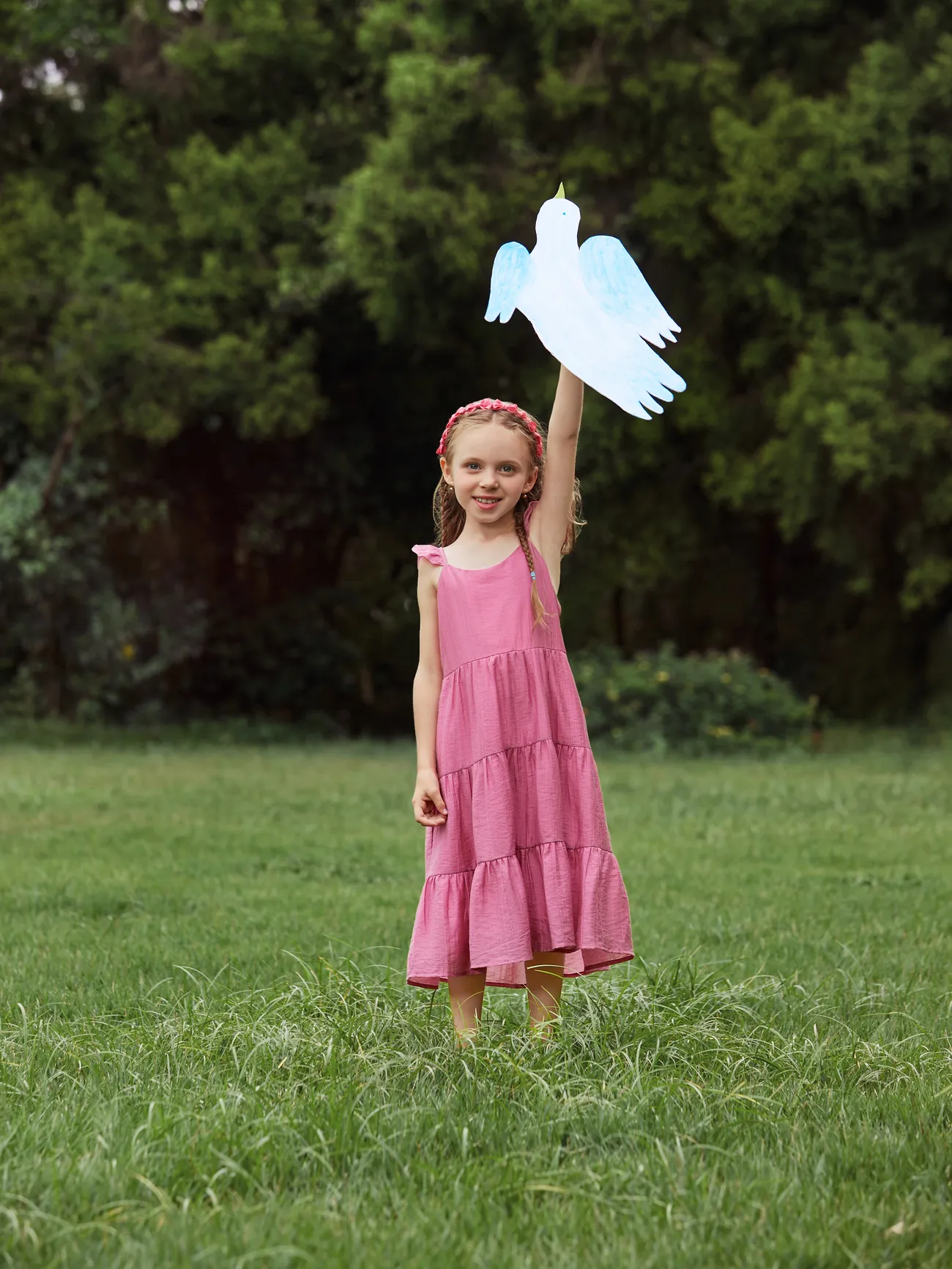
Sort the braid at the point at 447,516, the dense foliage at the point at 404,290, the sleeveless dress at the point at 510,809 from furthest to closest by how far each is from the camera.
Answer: the dense foliage at the point at 404,290 < the braid at the point at 447,516 < the sleeveless dress at the point at 510,809

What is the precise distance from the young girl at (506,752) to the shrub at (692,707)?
1079 cm

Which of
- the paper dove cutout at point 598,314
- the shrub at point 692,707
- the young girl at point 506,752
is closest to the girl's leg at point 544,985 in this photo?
the young girl at point 506,752

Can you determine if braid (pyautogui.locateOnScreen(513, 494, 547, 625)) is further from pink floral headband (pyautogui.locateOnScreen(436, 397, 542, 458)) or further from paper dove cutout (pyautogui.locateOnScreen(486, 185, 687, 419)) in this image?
paper dove cutout (pyautogui.locateOnScreen(486, 185, 687, 419))

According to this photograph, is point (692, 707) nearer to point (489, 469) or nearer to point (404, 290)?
point (404, 290)

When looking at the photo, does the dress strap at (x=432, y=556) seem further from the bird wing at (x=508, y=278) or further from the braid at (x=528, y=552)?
the bird wing at (x=508, y=278)

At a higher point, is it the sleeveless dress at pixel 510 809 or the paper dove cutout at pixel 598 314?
the paper dove cutout at pixel 598 314

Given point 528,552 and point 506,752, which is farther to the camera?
point 528,552

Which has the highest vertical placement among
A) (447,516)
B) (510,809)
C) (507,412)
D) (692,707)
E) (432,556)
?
(507,412)

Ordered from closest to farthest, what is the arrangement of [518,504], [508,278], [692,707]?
[508,278] → [518,504] → [692,707]

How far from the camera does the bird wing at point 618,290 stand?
379cm

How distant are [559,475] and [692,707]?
11.3 m

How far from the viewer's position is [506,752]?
12.3ft

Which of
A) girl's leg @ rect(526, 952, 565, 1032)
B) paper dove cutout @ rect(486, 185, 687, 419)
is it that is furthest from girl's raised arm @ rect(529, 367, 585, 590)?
girl's leg @ rect(526, 952, 565, 1032)

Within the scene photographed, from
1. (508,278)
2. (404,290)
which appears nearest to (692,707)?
(404,290)
